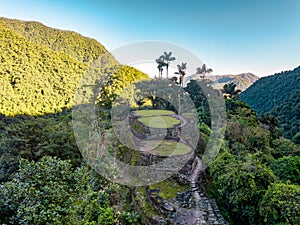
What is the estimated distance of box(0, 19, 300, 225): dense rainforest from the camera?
3.70 metres

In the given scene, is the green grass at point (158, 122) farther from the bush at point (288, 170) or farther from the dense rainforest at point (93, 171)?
the bush at point (288, 170)

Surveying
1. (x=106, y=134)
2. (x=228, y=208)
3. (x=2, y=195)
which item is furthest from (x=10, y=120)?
(x=228, y=208)

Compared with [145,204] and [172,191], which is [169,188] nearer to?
[172,191]

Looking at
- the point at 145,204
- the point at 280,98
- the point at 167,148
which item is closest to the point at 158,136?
the point at 167,148

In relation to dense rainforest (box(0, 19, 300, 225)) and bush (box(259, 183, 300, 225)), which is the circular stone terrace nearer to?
dense rainforest (box(0, 19, 300, 225))

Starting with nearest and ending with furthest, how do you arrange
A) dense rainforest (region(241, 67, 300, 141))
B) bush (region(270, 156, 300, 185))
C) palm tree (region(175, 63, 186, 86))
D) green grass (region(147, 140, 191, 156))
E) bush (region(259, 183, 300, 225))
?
1. bush (region(259, 183, 300, 225))
2. green grass (region(147, 140, 191, 156))
3. bush (region(270, 156, 300, 185))
4. palm tree (region(175, 63, 186, 86))
5. dense rainforest (region(241, 67, 300, 141))

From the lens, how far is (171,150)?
25.0ft

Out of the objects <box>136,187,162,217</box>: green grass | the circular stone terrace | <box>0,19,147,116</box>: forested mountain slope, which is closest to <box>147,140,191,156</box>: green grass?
the circular stone terrace

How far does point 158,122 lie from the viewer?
33.9 ft

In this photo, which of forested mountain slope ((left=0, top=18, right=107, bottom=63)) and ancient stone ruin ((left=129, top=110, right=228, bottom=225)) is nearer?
ancient stone ruin ((left=129, top=110, right=228, bottom=225))

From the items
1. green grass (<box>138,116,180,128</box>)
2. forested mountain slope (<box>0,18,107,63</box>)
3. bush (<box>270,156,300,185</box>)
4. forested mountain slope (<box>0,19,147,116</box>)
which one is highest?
forested mountain slope (<box>0,18,107,63</box>)

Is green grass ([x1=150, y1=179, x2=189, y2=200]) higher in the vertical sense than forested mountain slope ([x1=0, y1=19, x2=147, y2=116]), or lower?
lower

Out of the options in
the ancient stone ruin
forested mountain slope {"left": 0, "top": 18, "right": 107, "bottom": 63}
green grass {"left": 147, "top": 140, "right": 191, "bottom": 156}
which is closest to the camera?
the ancient stone ruin

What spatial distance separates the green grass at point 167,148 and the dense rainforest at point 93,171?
2.95 ft
